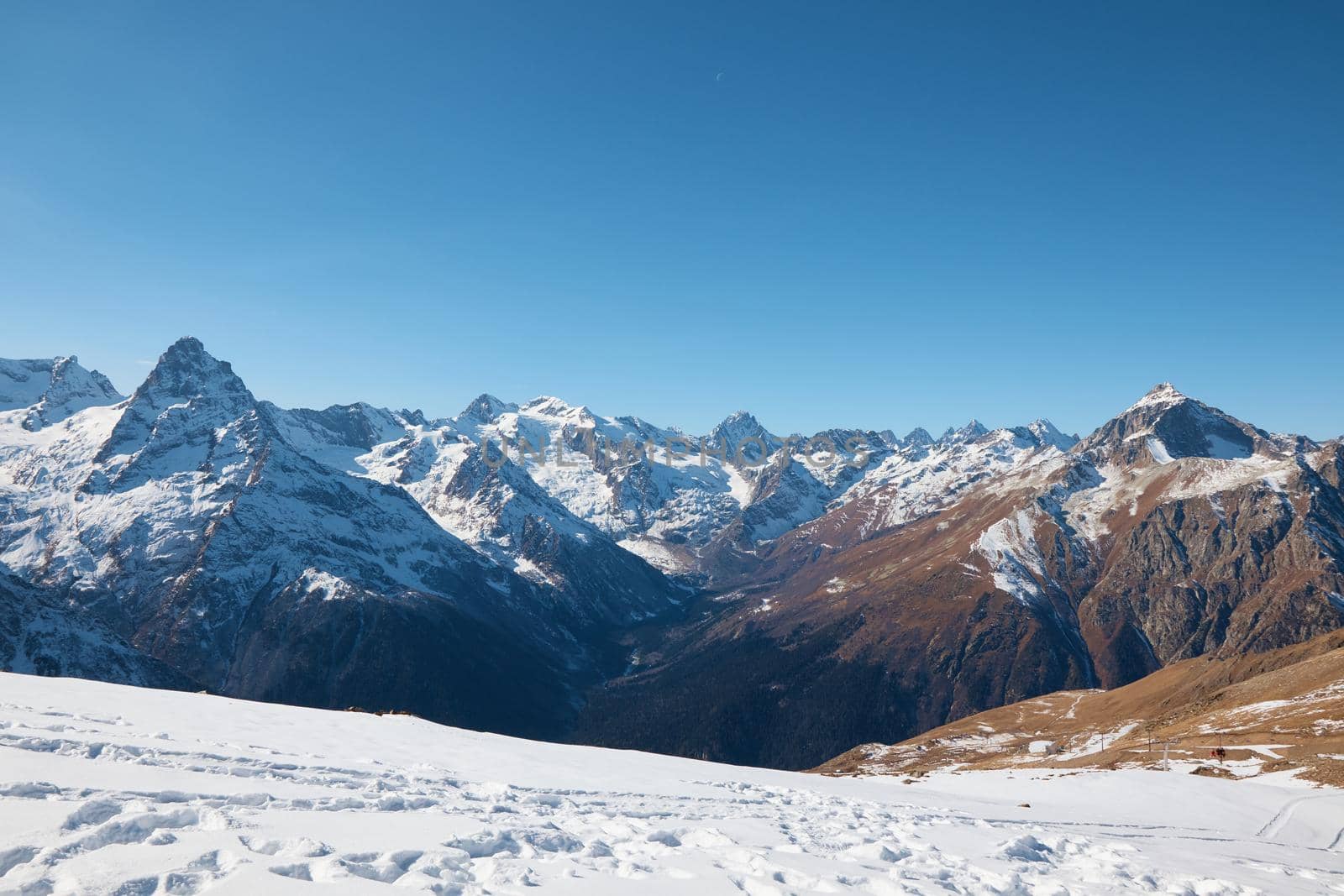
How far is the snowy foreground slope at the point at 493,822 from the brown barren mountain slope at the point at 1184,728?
3167 centimetres

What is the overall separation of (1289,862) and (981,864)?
15.1 meters

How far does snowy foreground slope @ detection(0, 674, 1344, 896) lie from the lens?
12.6m

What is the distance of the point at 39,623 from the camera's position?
7594 inches

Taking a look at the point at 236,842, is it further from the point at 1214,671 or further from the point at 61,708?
the point at 1214,671

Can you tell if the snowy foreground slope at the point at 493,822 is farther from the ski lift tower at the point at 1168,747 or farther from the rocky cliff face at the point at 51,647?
the rocky cliff face at the point at 51,647

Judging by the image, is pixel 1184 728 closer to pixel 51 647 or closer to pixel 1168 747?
pixel 1168 747

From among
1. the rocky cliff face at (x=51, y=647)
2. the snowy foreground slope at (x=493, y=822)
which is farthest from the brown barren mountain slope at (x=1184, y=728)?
the rocky cliff face at (x=51, y=647)

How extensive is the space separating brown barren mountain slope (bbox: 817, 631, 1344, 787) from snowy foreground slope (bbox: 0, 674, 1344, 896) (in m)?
31.7

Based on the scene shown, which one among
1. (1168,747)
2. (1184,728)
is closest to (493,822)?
(1168,747)

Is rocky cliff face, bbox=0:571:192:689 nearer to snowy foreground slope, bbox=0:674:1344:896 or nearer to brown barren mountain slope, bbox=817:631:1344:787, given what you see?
brown barren mountain slope, bbox=817:631:1344:787

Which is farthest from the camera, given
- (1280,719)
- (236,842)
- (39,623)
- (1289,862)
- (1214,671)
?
(39,623)

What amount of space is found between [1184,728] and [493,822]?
11599cm

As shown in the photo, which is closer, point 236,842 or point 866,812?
point 236,842

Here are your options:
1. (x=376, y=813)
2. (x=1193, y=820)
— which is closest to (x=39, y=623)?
(x=376, y=813)
